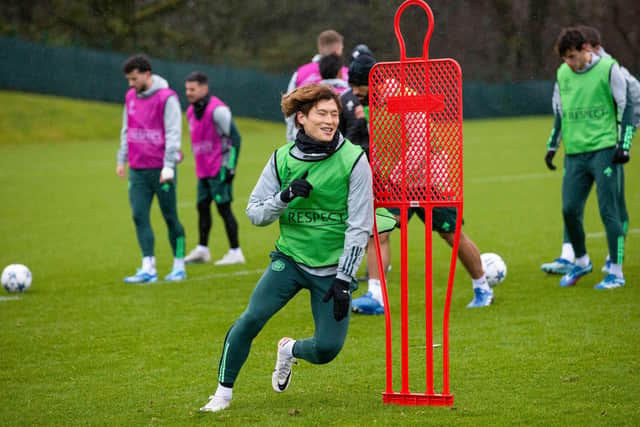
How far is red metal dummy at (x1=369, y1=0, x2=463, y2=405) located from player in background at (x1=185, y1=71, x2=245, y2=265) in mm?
5948

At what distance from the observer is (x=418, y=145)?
564 cm

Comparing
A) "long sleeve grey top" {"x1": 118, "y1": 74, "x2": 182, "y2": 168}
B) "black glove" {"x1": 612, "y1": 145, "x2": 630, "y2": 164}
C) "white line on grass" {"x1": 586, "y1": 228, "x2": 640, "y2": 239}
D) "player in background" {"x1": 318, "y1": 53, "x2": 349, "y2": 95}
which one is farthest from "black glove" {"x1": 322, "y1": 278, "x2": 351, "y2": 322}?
"white line on grass" {"x1": 586, "y1": 228, "x2": 640, "y2": 239}

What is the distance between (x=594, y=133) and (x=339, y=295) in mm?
4551

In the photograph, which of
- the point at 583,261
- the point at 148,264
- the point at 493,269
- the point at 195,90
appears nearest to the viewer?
the point at 493,269

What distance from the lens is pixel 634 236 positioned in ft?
40.8

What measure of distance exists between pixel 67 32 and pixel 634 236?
42133mm

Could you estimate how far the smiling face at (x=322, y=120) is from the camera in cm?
559

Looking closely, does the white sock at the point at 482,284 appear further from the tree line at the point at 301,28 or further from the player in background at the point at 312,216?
the tree line at the point at 301,28

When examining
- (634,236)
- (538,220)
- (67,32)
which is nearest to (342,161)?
(634,236)

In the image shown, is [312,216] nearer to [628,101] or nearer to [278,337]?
[278,337]

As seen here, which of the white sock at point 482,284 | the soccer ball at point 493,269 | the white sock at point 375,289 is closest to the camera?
the white sock at point 482,284

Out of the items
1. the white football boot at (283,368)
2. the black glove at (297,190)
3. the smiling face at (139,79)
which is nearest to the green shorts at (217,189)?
the smiling face at (139,79)

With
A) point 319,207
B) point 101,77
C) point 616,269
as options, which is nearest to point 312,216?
point 319,207

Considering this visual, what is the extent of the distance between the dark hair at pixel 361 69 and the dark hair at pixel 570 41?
1899 millimetres
